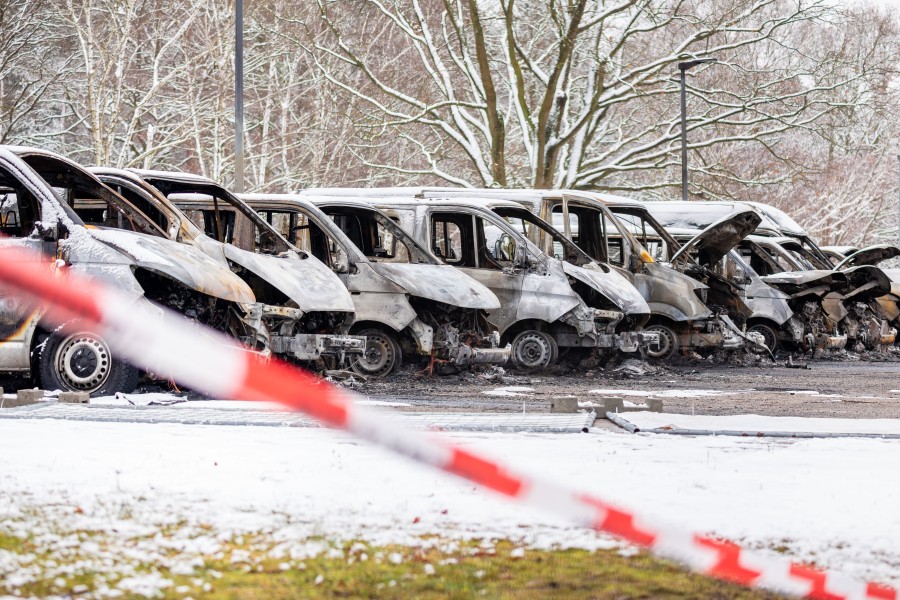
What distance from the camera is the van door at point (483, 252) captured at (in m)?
15.3

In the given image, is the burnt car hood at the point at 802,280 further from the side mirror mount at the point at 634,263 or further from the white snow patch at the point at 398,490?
the white snow patch at the point at 398,490

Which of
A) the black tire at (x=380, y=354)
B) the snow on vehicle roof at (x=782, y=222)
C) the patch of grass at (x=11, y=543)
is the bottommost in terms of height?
the patch of grass at (x=11, y=543)

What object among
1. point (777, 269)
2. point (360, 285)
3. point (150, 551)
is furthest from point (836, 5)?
point (150, 551)

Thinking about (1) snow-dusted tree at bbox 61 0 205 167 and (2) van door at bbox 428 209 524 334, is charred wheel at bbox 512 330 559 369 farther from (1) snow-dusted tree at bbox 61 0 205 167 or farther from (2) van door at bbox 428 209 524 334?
(1) snow-dusted tree at bbox 61 0 205 167

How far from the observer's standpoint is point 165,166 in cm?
3681

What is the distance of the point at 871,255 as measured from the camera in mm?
21125

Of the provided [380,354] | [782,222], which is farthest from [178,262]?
[782,222]

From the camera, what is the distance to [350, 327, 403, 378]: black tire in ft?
45.6

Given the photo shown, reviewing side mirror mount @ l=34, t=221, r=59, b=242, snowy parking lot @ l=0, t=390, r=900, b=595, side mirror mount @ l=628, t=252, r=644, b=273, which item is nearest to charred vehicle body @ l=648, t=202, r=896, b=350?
side mirror mount @ l=628, t=252, r=644, b=273

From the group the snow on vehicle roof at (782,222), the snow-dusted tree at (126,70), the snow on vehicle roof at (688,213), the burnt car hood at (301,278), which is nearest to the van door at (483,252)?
the burnt car hood at (301,278)

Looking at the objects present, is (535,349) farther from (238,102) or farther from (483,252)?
(238,102)

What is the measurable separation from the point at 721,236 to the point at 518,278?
3817 millimetres

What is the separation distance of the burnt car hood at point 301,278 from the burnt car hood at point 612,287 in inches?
147

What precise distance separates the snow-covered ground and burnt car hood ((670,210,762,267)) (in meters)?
9.95
